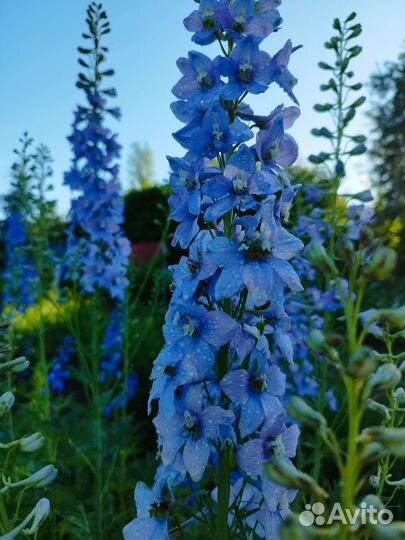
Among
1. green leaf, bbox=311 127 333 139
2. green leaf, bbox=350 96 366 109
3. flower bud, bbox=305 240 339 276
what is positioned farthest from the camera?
green leaf, bbox=311 127 333 139

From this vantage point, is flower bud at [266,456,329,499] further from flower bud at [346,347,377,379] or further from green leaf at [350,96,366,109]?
green leaf at [350,96,366,109]

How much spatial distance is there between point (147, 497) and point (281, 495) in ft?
1.06

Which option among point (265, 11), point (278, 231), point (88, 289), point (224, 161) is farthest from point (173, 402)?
point (88, 289)

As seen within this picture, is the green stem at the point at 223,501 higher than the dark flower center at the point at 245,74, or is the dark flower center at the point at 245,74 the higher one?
the dark flower center at the point at 245,74

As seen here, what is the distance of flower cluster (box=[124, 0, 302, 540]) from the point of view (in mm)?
1393

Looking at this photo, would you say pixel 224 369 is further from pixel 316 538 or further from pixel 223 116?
pixel 316 538

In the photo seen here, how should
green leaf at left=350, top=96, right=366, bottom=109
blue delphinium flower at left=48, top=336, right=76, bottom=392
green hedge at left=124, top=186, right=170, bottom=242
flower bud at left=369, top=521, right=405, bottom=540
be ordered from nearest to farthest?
flower bud at left=369, top=521, right=405, bottom=540 → green leaf at left=350, top=96, right=366, bottom=109 → blue delphinium flower at left=48, top=336, right=76, bottom=392 → green hedge at left=124, top=186, right=170, bottom=242

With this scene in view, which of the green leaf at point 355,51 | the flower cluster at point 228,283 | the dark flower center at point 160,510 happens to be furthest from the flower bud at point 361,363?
the green leaf at point 355,51

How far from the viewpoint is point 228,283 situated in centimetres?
137

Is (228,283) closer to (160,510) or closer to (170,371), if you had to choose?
(170,371)

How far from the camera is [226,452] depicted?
1407 mm

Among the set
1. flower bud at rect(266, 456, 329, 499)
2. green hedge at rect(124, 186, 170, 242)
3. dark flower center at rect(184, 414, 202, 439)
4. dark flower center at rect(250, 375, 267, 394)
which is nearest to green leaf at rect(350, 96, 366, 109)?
dark flower center at rect(250, 375, 267, 394)

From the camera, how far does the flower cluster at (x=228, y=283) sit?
4.57 feet

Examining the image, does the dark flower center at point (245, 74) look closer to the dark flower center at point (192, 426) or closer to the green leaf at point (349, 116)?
the dark flower center at point (192, 426)
